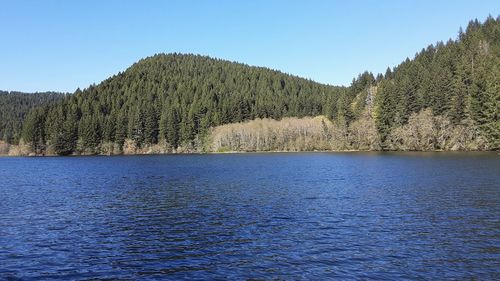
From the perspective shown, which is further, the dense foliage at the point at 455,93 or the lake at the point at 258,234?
the dense foliage at the point at 455,93

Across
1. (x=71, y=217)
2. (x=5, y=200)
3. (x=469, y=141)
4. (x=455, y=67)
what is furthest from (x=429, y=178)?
(x=455, y=67)

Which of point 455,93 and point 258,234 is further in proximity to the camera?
point 455,93

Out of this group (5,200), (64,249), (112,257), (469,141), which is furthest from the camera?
(469,141)

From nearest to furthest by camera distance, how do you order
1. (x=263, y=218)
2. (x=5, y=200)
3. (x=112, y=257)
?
(x=112, y=257) < (x=263, y=218) < (x=5, y=200)

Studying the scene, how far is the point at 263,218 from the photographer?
113ft

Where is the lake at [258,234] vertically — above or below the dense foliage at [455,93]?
below

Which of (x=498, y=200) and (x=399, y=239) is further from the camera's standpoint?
(x=498, y=200)

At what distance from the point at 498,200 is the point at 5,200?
174ft

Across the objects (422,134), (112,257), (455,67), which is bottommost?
(112,257)

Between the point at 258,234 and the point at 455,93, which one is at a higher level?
the point at 455,93

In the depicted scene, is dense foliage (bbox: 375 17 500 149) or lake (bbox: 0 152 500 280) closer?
lake (bbox: 0 152 500 280)

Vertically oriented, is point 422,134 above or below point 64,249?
above

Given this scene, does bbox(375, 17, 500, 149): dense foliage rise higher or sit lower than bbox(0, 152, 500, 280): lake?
higher

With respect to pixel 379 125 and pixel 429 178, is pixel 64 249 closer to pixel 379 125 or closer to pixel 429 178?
pixel 429 178
